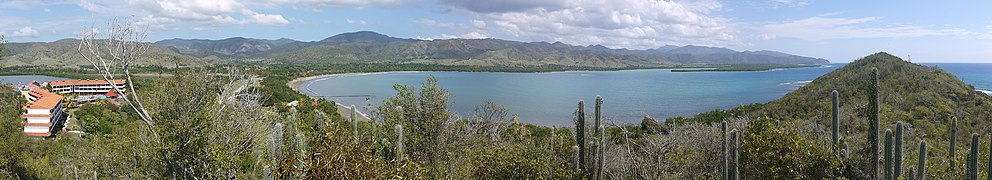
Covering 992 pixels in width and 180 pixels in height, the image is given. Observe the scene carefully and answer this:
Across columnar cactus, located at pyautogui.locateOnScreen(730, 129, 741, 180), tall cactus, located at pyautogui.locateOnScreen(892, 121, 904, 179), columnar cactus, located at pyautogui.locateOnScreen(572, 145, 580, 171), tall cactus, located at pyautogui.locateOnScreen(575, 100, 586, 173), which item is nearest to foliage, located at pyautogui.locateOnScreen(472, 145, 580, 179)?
columnar cactus, located at pyautogui.locateOnScreen(572, 145, 580, 171)

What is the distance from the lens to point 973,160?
10125mm

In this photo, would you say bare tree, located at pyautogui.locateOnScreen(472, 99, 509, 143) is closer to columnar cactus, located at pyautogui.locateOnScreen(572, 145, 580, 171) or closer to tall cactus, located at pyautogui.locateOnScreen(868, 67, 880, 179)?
columnar cactus, located at pyautogui.locateOnScreen(572, 145, 580, 171)

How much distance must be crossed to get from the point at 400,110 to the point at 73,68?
565 ft

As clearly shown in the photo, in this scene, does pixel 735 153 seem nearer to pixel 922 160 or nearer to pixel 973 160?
pixel 922 160

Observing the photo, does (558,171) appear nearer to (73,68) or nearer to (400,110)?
(400,110)

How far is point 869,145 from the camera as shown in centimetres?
1134

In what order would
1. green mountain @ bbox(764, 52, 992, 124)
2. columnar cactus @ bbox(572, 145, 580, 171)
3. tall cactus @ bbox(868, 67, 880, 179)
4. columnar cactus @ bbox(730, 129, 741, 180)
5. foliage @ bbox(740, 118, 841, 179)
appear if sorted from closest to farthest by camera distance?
tall cactus @ bbox(868, 67, 880, 179)
foliage @ bbox(740, 118, 841, 179)
columnar cactus @ bbox(730, 129, 741, 180)
columnar cactus @ bbox(572, 145, 580, 171)
green mountain @ bbox(764, 52, 992, 124)

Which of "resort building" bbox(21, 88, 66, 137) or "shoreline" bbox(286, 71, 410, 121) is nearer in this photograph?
"resort building" bbox(21, 88, 66, 137)

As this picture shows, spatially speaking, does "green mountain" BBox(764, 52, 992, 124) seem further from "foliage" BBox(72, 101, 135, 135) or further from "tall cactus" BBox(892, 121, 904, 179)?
"foliage" BBox(72, 101, 135, 135)

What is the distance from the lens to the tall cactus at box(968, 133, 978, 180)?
10.0m

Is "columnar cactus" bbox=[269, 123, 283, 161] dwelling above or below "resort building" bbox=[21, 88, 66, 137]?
above

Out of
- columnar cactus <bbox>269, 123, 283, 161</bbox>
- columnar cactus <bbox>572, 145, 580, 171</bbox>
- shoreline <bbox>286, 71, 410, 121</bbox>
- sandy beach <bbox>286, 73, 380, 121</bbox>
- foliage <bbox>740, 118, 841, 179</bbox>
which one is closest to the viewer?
columnar cactus <bbox>269, 123, 283, 161</bbox>

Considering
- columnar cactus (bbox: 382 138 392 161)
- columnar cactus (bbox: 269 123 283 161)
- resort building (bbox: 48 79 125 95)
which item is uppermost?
columnar cactus (bbox: 269 123 283 161)

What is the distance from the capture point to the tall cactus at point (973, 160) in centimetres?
1005
